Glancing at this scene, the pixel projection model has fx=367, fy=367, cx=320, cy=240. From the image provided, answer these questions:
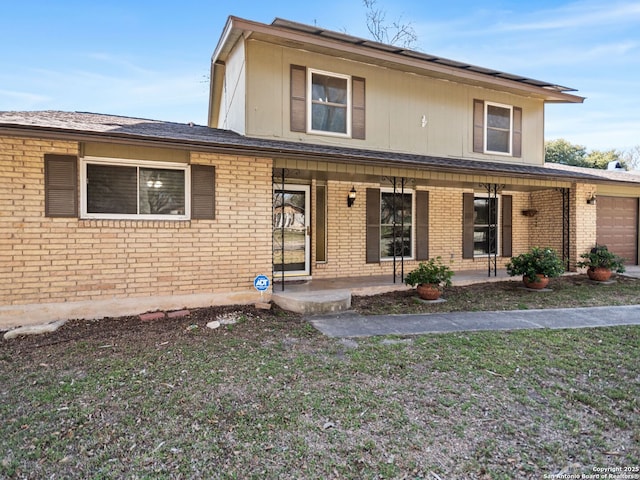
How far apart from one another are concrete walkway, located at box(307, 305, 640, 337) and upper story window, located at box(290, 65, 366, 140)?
164 inches

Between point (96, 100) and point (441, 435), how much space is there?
68.0ft

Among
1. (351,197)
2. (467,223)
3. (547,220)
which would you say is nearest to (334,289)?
(351,197)

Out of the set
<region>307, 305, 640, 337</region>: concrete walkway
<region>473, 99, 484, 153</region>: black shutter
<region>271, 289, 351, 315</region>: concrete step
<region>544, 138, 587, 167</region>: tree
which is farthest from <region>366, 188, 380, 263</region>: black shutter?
<region>544, 138, 587, 167</region>: tree

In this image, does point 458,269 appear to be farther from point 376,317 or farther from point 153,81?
point 153,81

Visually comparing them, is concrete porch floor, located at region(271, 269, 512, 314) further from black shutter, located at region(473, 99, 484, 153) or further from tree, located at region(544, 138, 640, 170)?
tree, located at region(544, 138, 640, 170)

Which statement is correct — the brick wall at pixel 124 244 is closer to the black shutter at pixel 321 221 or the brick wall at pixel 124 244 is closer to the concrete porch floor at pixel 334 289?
the concrete porch floor at pixel 334 289

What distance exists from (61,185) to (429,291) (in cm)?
648

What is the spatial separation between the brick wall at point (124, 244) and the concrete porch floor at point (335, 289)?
0.74 m

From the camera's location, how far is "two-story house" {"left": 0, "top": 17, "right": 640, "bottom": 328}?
5387 mm

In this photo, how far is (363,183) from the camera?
30.1 feet

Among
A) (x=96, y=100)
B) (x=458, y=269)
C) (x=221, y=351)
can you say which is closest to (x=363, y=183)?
A: (x=458, y=269)

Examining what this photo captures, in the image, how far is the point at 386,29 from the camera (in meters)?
15.9

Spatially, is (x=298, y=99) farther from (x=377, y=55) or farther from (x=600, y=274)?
(x=600, y=274)

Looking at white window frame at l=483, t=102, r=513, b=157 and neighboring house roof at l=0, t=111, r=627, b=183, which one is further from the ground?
white window frame at l=483, t=102, r=513, b=157
